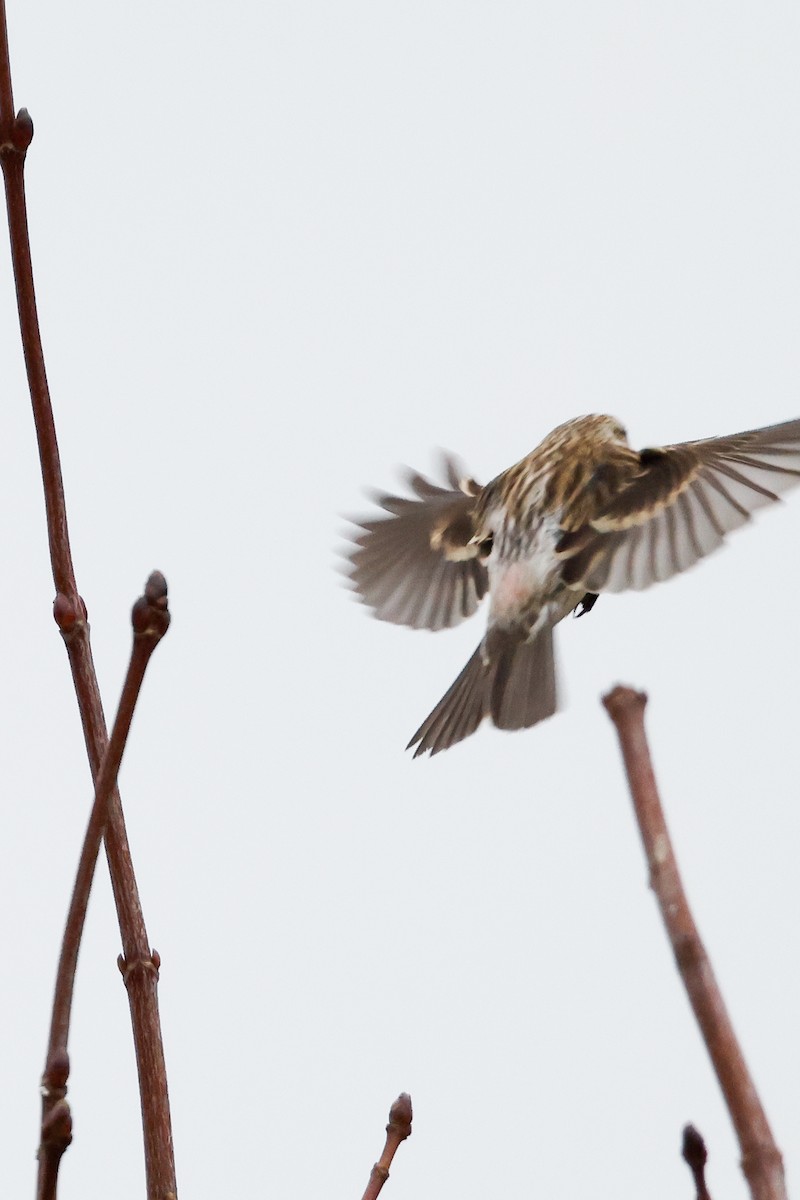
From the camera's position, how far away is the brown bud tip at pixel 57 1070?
110 centimetres

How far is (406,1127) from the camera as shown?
167 centimetres

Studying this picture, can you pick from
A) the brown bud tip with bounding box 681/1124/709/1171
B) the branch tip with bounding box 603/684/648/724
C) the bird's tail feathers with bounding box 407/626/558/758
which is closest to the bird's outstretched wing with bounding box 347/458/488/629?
the bird's tail feathers with bounding box 407/626/558/758

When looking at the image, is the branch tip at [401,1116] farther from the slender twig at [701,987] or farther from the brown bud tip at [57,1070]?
the slender twig at [701,987]

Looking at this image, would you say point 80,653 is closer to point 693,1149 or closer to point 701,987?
point 693,1149

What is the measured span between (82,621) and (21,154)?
0.46 metres

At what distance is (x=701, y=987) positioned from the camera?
781 mm

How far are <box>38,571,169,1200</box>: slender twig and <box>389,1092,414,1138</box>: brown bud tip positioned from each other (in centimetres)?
66

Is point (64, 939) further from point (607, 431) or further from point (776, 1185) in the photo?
point (607, 431)

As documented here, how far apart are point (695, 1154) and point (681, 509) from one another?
235cm

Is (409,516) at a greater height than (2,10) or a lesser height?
greater

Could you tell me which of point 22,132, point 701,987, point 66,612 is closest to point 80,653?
point 66,612

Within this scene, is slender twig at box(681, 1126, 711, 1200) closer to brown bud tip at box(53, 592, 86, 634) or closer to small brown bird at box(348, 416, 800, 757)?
brown bud tip at box(53, 592, 86, 634)

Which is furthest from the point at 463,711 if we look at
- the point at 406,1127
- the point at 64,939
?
the point at 64,939

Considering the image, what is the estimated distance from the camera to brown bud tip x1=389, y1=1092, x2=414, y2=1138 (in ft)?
5.48
